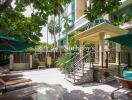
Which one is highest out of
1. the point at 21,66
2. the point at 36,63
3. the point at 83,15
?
the point at 83,15

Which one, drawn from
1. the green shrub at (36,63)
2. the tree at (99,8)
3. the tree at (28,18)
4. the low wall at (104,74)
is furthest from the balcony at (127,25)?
the green shrub at (36,63)

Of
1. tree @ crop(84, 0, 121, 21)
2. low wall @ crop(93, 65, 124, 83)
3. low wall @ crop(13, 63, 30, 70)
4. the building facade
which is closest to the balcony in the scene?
the building facade

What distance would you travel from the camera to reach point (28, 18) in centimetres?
1184

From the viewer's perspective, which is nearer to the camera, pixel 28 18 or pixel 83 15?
pixel 28 18

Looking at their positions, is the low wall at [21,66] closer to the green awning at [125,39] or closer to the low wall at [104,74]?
the low wall at [104,74]

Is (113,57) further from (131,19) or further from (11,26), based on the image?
(11,26)

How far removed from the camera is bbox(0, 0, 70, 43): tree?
1075cm

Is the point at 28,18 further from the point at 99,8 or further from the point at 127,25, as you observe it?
the point at 127,25

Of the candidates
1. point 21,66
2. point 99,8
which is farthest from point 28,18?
point 21,66

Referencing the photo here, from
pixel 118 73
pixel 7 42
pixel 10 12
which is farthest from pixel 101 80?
pixel 10 12

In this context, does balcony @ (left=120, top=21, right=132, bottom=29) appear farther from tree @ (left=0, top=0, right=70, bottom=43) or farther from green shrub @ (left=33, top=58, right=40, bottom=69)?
green shrub @ (left=33, top=58, right=40, bottom=69)

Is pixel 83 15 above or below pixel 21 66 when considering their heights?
above

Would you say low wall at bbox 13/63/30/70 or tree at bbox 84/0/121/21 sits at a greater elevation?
tree at bbox 84/0/121/21

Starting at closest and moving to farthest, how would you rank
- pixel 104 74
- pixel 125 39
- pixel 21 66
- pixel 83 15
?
pixel 125 39 → pixel 104 74 → pixel 21 66 → pixel 83 15
